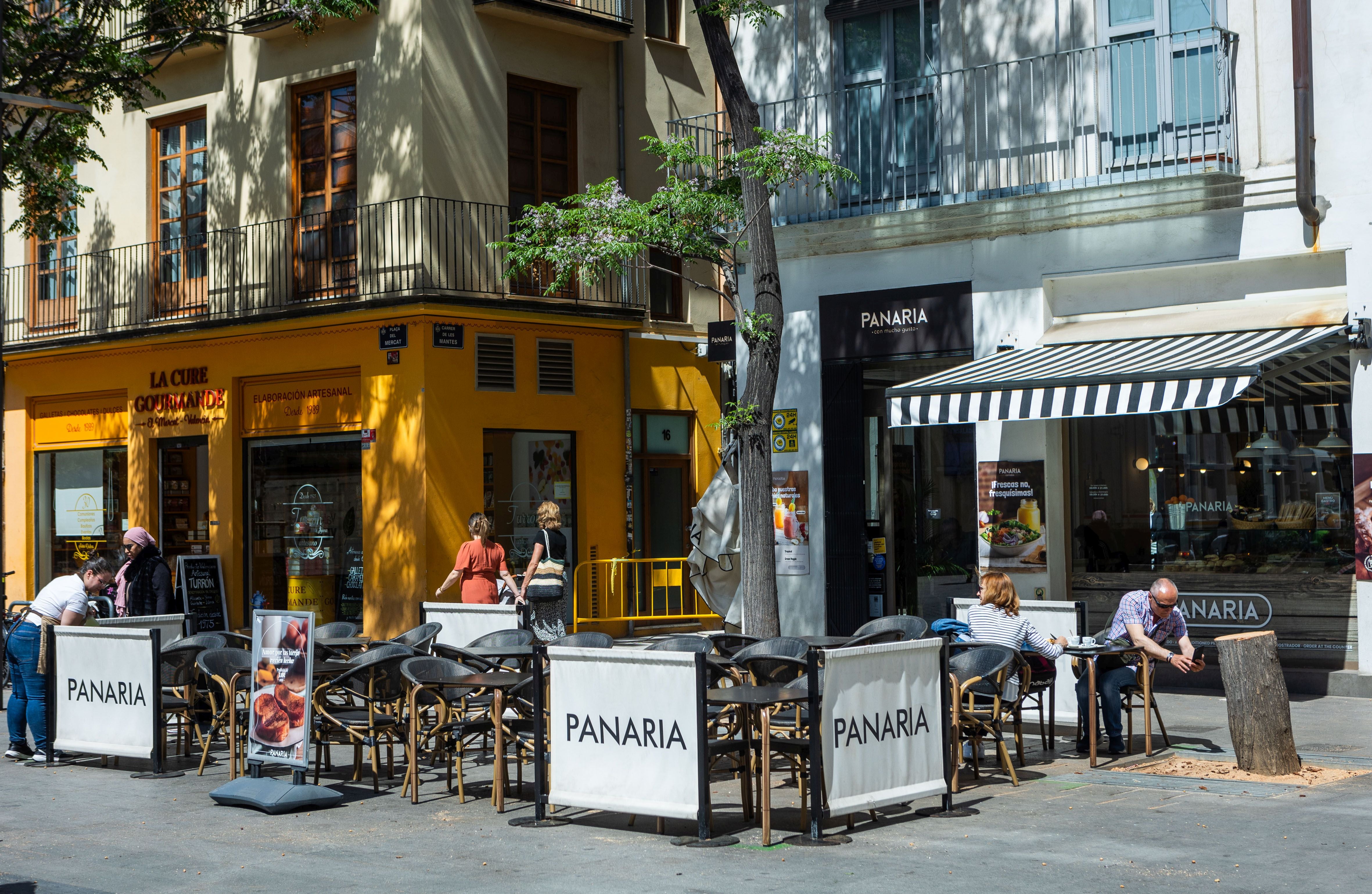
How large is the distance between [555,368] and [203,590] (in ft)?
18.8

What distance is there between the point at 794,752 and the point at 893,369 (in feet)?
28.6

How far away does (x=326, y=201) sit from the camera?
67.6ft

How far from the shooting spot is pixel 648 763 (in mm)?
8172

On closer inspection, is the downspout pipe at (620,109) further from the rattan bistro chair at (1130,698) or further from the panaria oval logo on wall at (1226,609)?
the rattan bistro chair at (1130,698)

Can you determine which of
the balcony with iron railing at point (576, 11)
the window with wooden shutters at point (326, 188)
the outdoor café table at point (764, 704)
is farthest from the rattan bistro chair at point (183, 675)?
the balcony with iron railing at point (576, 11)

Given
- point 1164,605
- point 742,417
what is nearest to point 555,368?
point 742,417

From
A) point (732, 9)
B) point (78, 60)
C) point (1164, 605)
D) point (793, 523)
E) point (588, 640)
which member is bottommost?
point (588, 640)

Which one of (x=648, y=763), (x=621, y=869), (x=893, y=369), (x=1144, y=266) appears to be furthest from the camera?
(x=893, y=369)

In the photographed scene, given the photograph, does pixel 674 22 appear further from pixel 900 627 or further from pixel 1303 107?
pixel 900 627

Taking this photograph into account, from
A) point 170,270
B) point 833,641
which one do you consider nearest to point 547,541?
point 833,641

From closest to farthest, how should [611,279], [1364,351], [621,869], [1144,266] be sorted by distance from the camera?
[621,869] → [1364,351] → [1144,266] → [611,279]

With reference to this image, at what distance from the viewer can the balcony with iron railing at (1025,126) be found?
554 inches

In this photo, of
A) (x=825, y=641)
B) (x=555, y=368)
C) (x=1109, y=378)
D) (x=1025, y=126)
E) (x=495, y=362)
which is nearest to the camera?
(x=825, y=641)

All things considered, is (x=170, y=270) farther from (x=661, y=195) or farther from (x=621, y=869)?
(x=621, y=869)
